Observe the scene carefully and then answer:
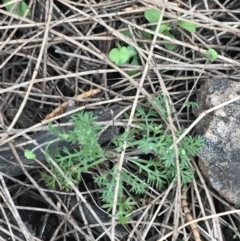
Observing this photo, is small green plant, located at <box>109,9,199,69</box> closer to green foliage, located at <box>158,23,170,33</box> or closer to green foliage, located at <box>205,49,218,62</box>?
green foliage, located at <box>158,23,170,33</box>

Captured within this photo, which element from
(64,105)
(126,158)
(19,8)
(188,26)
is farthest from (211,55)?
(19,8)

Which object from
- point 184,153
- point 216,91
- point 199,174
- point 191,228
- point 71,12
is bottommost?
point 191,228

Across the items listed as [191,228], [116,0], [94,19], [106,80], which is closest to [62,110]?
[106,80]

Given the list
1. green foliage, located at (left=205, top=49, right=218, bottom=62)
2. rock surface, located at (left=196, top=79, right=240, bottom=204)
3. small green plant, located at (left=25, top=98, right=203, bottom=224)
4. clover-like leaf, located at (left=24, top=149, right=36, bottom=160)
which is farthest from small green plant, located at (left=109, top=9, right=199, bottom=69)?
clover-like leaf, located at (left=24, top=149, right=36, bottom=160)

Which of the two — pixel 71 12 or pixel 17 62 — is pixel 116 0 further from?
pixel 17 62

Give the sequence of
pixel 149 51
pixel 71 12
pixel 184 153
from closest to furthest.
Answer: pixel 184 153, pixel 149 51, pixel 71 12
